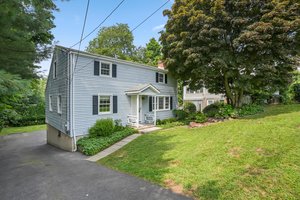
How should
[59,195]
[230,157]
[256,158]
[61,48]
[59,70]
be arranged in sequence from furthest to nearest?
[59,70] < [61,48] < [230,157] < [256,158] < [59,195]

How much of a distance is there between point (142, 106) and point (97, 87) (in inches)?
167

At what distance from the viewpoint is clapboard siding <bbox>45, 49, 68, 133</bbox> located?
37.8 ft

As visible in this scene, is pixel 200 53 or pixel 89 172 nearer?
pixel 89 172

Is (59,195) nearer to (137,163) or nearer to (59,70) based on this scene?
(137,163)

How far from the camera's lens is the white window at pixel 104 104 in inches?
479

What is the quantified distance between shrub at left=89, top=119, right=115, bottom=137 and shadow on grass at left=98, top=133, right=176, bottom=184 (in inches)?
77.7

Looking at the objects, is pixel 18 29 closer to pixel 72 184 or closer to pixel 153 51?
pixel 72 184

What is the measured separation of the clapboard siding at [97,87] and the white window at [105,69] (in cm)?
30

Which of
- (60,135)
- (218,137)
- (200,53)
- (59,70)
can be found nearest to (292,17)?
(200,53)

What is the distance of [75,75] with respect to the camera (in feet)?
36.0

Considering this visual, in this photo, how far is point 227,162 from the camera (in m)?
5.97

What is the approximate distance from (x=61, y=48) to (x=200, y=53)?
9.11m

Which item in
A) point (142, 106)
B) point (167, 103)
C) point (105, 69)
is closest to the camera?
point (105, 69)

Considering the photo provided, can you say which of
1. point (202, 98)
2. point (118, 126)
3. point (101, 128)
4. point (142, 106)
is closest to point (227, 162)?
point (101, 128)
